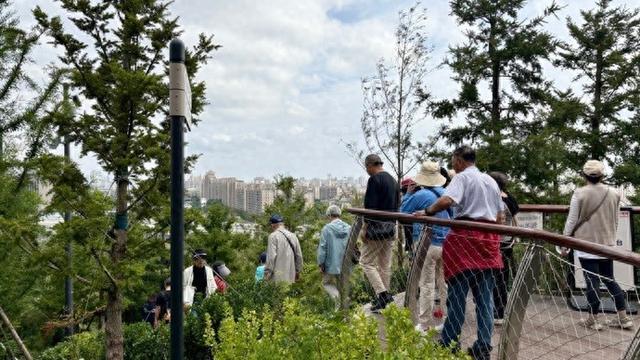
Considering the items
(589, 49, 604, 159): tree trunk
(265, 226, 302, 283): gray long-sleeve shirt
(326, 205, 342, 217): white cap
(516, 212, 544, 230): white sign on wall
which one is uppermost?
(589, 49, 604, 159): tree trunk

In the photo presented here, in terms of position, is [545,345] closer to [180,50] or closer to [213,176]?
[180,50]

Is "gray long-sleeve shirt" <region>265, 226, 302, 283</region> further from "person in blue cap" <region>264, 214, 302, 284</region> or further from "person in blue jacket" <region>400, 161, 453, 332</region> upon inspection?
"person in blue jacket" <region>400, 161, 453, 332</region>

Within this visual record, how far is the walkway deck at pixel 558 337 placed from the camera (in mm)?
4652

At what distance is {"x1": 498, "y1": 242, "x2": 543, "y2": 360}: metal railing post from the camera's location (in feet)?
12.8

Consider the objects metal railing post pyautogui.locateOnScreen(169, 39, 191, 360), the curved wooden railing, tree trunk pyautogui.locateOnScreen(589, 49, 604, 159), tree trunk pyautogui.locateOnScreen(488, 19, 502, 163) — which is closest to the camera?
metal railing post pyautogui.locateOnScreen(169, 39, 191, 360)

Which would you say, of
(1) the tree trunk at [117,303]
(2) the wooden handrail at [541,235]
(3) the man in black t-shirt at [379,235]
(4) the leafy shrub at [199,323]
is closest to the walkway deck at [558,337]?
(2) the wooden handrail at [541,235]

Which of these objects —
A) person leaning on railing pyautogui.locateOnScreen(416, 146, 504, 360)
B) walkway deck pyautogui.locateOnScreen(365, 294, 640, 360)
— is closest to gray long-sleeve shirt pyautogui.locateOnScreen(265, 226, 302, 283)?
walkway deck pyautogui.locateOnScreen(365, 294, 640, 360)

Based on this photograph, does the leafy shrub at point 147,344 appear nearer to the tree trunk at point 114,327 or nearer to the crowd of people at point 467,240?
the tree trunk at point 114,327

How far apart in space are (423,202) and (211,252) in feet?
49.1

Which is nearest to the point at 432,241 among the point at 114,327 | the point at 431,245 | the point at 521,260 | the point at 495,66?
the point at 431,245

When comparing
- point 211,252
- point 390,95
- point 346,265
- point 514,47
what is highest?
point 514,47

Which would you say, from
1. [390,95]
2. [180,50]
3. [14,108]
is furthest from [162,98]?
[390,95]

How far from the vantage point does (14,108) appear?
9.41 meters

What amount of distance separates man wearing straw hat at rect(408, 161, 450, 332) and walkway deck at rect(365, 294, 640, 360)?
405 millimetres
